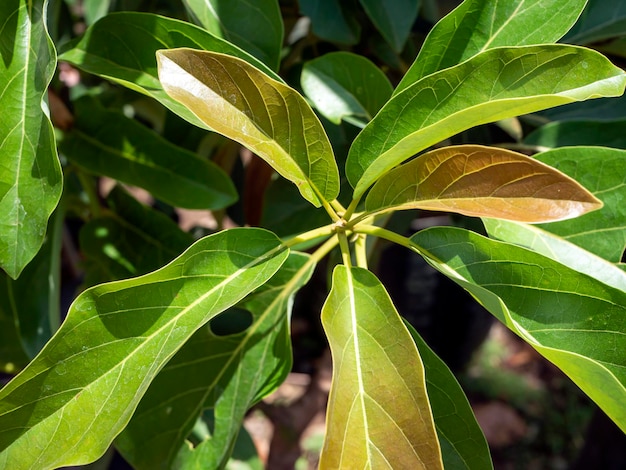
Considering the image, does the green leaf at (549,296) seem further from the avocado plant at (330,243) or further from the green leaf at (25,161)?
the green leaf at (25,161)

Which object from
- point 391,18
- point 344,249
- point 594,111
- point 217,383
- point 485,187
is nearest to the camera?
point 485,187

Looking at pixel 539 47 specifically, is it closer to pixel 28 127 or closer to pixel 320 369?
pixel 28 127

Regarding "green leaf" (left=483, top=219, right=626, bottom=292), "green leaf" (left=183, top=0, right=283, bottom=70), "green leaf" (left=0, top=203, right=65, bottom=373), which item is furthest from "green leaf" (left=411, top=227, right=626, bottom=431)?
"green leaf" (left=0, top=203, right=65, bottom=373)

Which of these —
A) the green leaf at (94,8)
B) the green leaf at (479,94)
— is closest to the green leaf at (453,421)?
the green leaf at (479,94)

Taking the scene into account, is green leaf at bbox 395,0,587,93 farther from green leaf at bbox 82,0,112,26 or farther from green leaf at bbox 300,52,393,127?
green leaf at bbox 82,0,112,26

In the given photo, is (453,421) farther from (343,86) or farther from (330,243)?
(343,86)

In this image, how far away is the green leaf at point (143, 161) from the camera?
807 mm

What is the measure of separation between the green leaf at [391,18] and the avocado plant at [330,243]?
0.12 meters

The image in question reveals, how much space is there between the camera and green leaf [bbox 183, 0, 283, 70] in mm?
676

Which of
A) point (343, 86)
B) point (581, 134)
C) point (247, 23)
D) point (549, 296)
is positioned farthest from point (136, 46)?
point (581, 134)

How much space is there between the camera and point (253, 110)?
1.66 feet

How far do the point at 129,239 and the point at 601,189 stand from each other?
668 millimetres

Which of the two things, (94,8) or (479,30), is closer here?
(479,30)

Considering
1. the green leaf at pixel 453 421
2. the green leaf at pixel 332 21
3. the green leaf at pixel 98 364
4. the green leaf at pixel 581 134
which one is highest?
the green leaf at pixel 332 21
